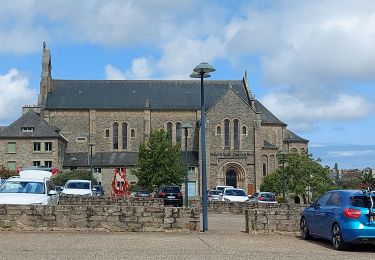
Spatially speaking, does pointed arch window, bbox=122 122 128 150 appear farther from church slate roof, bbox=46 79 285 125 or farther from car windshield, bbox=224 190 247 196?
car windshield, bbox=224 190 247 196

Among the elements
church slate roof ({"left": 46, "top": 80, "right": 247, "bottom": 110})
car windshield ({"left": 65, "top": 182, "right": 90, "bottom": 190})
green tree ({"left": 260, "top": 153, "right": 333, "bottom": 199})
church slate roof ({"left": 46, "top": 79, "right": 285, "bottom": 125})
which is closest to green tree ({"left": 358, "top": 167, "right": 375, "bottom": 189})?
green tree ({"left": 260, "top": 153, "right": 333, "bottom": 199})

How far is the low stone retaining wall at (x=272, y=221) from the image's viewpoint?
17.1 metres

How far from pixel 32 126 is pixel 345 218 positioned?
198 feet

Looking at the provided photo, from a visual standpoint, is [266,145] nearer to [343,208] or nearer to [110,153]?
[110,153]

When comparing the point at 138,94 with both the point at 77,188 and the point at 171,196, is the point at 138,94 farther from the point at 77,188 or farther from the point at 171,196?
the point at 77,188

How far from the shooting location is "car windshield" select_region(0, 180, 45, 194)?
19.8m

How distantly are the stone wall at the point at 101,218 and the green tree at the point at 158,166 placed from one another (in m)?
41.1

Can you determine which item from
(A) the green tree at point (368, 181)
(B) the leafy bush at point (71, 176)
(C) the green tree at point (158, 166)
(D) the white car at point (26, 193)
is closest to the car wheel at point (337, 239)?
(A) the green tree at point (368, 181)

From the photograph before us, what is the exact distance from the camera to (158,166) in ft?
192

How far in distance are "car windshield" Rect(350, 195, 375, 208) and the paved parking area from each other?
Answer: 1078mm

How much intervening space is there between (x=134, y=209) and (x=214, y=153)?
169 ft

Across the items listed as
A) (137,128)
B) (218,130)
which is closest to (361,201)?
(218,130)

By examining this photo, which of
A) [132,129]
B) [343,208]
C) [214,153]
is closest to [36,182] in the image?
[343,208]

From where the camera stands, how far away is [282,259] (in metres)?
11.4
